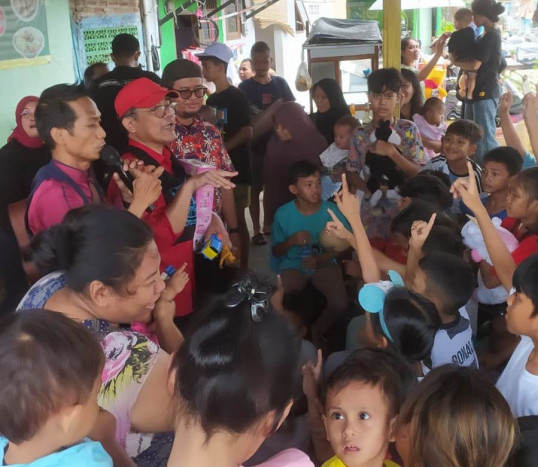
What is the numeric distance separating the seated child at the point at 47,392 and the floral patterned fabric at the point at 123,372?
0.64ft

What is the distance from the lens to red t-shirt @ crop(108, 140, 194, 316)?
2.16m

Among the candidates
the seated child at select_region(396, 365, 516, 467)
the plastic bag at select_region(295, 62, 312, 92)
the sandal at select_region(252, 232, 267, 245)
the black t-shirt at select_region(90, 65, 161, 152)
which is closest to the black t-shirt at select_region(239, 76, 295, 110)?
the plastic bag at select_region(295, 62, 312, 92)

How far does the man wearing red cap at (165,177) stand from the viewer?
2.16 meters

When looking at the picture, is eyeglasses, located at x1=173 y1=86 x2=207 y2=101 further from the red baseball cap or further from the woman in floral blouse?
the woman in floral blouse

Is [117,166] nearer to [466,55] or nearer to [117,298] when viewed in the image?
[117,298]

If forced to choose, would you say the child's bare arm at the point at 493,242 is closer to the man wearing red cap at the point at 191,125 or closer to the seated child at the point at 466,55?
the man wearing red cap at the point at 191,125

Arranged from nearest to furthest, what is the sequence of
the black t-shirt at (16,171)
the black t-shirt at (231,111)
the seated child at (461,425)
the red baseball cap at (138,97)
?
the seated child at (461,425) < the red baseball cap at (138,97) < the black t-shirt at (16,171) < the black t-shirt at (231,111)

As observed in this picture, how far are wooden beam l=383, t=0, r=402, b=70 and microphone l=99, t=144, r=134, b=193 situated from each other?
2.27 meters

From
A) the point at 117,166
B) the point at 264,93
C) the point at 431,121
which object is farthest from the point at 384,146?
the point at 264,93

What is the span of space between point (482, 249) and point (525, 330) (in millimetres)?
837

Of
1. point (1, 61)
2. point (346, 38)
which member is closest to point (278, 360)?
point (1, 61)

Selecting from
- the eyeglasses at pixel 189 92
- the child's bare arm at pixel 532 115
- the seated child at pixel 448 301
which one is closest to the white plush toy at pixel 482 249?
the seated child at pixel 448 301

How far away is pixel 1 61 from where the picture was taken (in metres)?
3.71

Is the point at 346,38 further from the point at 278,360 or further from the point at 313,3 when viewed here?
the point at 313,3
